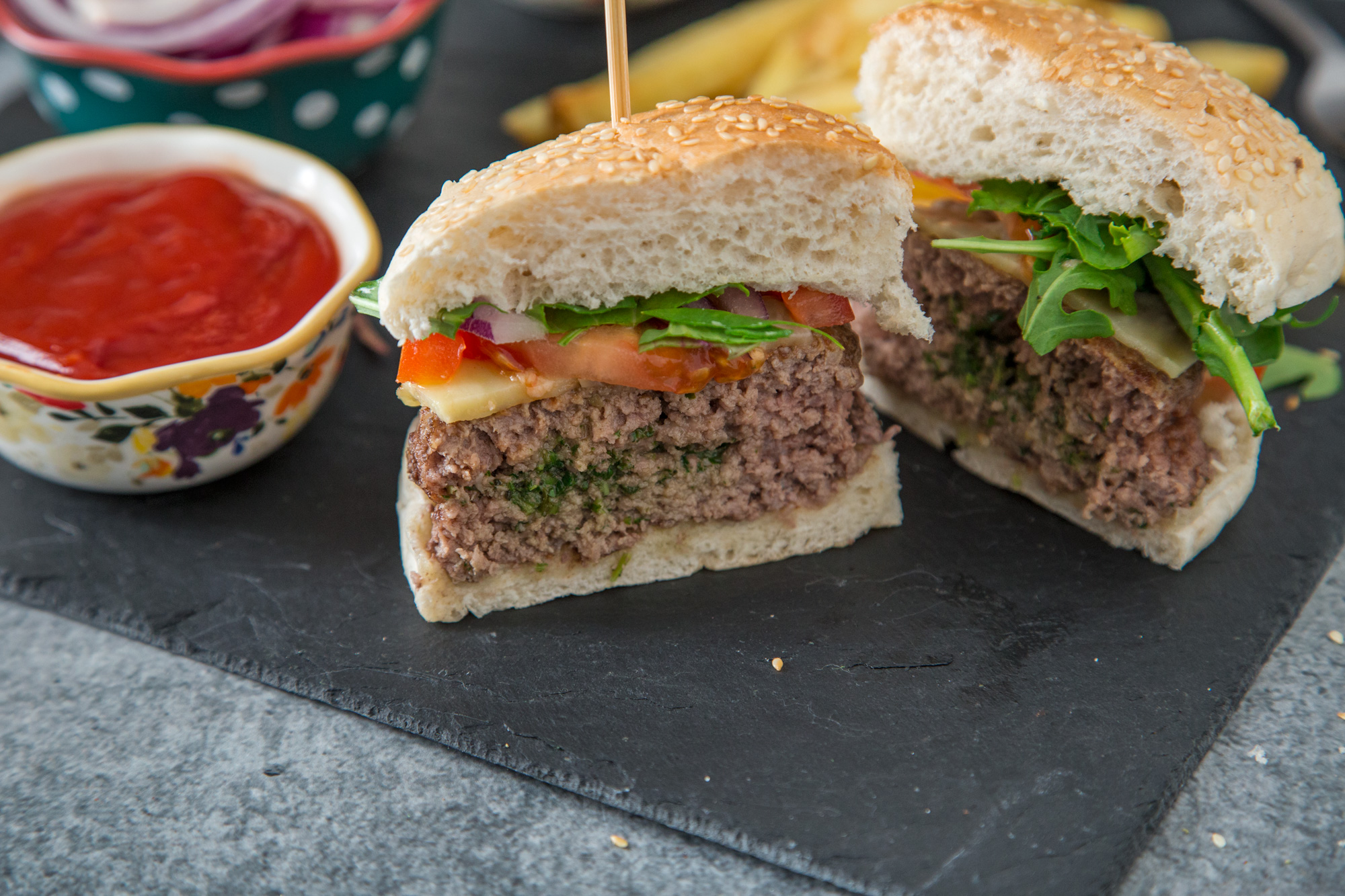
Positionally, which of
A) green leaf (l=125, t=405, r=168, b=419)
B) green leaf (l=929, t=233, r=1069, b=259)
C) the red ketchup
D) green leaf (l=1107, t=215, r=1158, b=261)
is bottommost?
green leaf (l=125, t=405, r=168, b=419)

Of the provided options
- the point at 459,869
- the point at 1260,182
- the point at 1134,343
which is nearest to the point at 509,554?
the point at 459,869

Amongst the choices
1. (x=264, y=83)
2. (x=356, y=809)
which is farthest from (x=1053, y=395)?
(x=264, y=83)

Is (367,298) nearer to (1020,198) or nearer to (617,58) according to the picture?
(617,58)

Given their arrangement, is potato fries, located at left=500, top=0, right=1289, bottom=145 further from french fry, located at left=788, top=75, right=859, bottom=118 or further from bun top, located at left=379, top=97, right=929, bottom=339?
bun top, located at left=379, top=97, right=929, bottom=339

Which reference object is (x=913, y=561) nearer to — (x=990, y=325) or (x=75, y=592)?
(x=990, y=325)

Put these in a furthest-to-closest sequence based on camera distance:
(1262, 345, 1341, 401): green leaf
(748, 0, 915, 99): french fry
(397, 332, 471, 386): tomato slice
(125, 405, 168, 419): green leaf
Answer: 1. (748, 0, 915, 99): french fry
2. (1262, 345, 1341, 401): green leaf
3. (125, 405, 168, 419): green leaf
4. (397, 332, 471, 386): tomato slice

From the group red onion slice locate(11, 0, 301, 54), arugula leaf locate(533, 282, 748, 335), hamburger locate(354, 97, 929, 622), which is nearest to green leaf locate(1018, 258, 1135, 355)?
hamburger locate(354, 97, 929, 622)

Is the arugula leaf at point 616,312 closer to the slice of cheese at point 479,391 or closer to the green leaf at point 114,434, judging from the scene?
the slice of cheese at point 479,391
